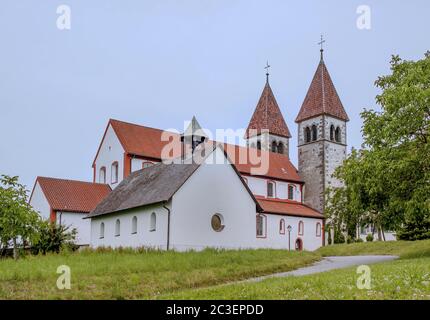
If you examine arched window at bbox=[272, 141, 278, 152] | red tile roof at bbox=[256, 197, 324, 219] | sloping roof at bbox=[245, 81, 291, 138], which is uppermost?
sloping roof at bbox=[245, 81, 291, 138]

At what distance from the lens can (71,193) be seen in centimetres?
4562

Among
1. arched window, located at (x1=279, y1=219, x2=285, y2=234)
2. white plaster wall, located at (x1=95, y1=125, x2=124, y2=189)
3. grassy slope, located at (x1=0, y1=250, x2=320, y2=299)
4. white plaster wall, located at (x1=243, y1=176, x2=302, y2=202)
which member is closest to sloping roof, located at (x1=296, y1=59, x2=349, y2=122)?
white plaster wall, located at (x1=243, y1=176, x2=302, y2=202)

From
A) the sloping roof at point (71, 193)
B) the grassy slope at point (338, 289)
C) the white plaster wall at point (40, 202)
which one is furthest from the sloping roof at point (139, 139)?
the grassy slope at point (338, 289)

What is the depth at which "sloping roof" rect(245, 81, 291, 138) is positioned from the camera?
66312mm

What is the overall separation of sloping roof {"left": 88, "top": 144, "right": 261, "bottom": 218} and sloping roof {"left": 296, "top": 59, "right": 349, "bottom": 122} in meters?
28.5

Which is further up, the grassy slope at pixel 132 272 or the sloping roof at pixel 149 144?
the sloping roof at pixel 149 144

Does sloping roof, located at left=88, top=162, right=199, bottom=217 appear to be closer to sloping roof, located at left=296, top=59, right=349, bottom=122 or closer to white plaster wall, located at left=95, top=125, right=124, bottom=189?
white plaster wall, located at left=95, top=125, right=124, bottom=189

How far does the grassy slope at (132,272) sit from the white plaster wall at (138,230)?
3.38 metres

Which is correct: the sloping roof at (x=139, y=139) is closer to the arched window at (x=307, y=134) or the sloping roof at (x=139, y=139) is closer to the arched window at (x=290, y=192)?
the arched window at (x=290, y=192)

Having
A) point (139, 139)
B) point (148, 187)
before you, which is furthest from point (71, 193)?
point (148, 187)

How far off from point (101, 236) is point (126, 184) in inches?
161

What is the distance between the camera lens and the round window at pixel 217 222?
3095cm

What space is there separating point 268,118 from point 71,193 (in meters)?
Answer: 29.1
